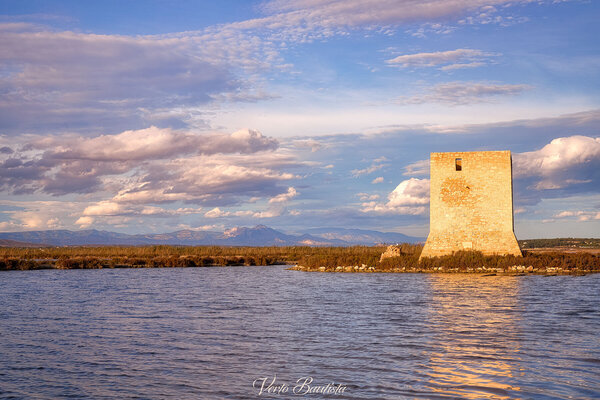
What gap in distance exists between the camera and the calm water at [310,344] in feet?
25.8

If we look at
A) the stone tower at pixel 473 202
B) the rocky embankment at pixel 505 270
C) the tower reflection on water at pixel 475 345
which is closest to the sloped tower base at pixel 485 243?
the stone tower at pixel 473 202

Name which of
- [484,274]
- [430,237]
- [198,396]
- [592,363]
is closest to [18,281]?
[430,237]

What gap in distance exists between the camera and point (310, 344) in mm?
10609

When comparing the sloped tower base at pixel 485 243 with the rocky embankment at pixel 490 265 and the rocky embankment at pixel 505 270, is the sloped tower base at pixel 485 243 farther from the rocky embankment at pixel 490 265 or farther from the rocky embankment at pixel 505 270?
the rocky embankment at pixel 505 270

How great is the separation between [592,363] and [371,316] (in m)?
6.03

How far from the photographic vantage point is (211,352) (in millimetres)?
10117

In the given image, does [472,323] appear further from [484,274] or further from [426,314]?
[484,274]

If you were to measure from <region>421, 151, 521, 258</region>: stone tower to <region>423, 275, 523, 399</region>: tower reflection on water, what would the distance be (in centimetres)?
800

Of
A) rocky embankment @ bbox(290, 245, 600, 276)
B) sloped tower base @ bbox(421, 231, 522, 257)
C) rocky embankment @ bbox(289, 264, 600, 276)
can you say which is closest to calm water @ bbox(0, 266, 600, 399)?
rocky embankment @ bbox(289, 264, 600, 276)

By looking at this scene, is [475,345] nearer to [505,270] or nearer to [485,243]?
[505,270]

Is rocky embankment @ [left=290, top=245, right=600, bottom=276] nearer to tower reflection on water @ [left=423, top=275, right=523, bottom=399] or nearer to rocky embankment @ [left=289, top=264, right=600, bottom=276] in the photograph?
rocky embankment @ [left=289, top=264, right=600, bottom=276]

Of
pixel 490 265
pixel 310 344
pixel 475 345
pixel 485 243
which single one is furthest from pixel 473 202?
pixel 310 344

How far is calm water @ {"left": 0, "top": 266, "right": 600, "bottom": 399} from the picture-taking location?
7.86 meters

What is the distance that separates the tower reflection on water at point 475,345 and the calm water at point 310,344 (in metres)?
0.03
